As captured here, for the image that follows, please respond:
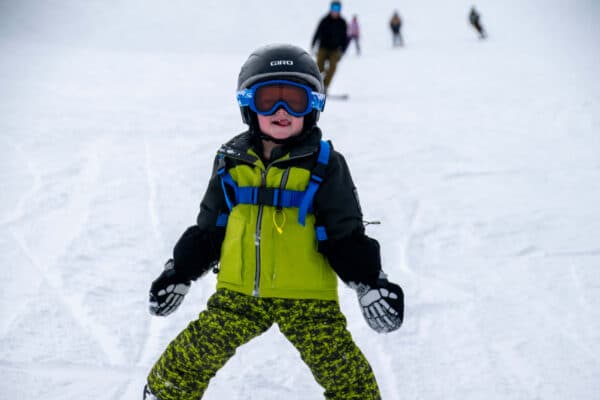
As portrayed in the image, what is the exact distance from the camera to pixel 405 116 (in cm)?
798

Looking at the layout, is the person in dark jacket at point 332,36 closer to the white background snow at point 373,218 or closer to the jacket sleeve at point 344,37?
the jacket sleeve at point 344,37

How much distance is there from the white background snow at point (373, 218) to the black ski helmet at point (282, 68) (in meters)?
1.46

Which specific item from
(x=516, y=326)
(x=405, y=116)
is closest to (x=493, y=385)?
(x=516, y=326)

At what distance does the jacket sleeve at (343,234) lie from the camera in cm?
181

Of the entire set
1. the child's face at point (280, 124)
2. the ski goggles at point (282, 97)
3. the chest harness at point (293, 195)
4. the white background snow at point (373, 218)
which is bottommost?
the white background snow at point (373, 218)

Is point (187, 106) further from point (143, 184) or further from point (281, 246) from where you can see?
point (281, 246)

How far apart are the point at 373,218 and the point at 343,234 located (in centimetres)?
269

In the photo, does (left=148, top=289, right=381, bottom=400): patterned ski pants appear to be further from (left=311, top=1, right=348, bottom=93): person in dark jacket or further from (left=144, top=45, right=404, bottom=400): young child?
(left=311, top=1, right=348, bottom=93): person in dark jacket

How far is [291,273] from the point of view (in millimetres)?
1812

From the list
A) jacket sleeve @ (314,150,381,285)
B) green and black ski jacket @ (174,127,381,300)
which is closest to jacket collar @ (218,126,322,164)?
green and black ski jacket @ (174,127,381,300)

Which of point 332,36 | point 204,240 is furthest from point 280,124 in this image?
point 332,36

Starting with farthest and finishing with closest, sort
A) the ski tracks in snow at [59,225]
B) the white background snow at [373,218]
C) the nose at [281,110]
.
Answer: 1. the ski tracks in snow at [59,225]
2. the white background snow at [373,218]
3. the nose at [281,110]

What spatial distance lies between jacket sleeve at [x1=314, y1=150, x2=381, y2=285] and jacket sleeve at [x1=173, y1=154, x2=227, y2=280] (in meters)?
0.42

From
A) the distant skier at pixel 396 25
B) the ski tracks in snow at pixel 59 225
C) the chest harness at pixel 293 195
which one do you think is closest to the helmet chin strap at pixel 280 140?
the chest harness at pixel 293 195
